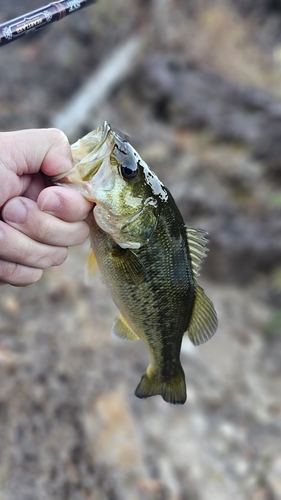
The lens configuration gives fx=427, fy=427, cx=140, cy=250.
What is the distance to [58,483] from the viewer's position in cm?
266

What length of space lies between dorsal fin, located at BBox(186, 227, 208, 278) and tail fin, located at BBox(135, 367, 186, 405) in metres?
0.48

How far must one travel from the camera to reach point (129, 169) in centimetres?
158

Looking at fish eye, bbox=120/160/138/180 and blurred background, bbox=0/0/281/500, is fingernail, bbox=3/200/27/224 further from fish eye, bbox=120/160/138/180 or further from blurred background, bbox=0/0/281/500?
blurred background, bbox=0/0/281/500

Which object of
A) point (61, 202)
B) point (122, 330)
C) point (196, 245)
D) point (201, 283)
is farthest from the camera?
point (201, 283)

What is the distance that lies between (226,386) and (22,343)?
79.6 inches

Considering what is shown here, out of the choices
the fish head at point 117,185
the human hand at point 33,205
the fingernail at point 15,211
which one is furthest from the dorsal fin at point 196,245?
the fingernail at point 15,211

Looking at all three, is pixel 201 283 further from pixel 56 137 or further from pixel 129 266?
pixel 56 137

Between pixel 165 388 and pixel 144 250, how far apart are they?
0.62 m

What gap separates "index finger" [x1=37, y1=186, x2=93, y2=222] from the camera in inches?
58.3

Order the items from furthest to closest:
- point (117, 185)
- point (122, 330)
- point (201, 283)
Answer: point (201, 283) → point (122, 330) → point (117, 185)

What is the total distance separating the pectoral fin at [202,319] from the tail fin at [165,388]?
214 mm

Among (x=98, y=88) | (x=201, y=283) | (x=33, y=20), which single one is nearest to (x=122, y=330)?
(x=33, y=20)

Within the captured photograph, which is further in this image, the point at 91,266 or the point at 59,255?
the point at 91,266

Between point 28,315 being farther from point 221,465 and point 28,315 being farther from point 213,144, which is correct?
point 213,144
